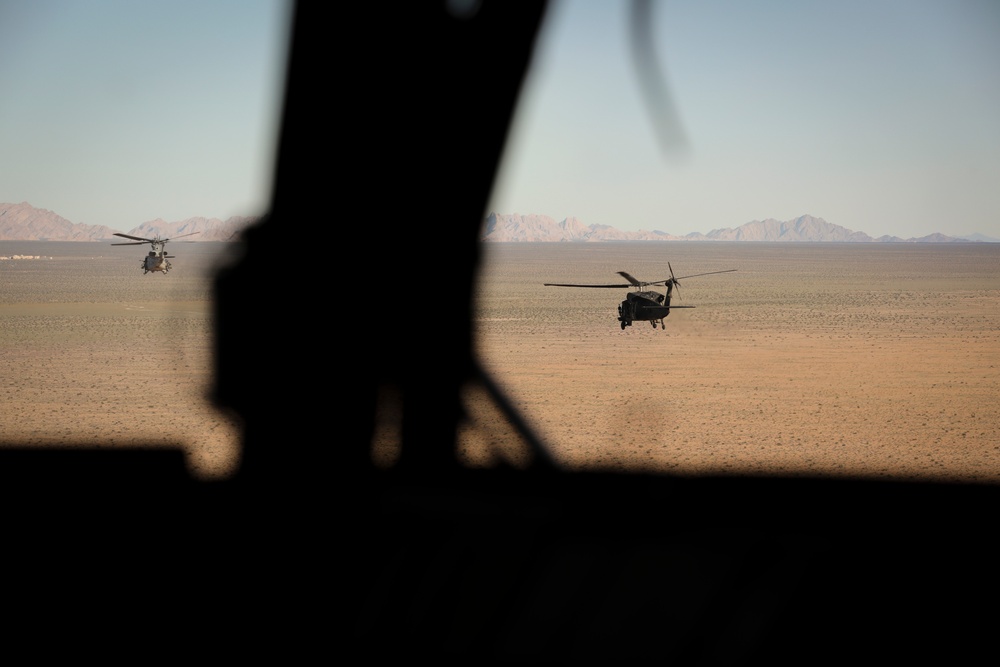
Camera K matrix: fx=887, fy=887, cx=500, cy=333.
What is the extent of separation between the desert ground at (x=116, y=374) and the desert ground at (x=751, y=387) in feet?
11.9

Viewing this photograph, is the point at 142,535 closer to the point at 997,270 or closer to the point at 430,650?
the point at 430,650

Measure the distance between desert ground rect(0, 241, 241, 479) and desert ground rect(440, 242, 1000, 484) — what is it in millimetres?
3628

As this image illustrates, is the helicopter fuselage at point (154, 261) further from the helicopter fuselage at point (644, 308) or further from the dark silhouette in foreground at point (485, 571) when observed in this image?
the dark silhouette in foreground at point (485, 571)

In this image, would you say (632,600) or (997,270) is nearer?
(632,600)

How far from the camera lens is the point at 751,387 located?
25719 millimetres

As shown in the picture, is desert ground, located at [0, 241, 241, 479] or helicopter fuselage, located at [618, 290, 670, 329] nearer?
desert ground, located at [0, 241, 241, 479]

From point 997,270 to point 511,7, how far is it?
10189 cm

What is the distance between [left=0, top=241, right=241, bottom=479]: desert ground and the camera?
1214cm

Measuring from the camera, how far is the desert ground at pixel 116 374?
39.8 ft

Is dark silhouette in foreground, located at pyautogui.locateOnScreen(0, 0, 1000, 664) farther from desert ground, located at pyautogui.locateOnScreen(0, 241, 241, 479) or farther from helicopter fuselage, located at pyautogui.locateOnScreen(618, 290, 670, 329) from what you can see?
helicopter fuselage, located at pyautogui.locateOnScreen(618, 290, 670, 329)

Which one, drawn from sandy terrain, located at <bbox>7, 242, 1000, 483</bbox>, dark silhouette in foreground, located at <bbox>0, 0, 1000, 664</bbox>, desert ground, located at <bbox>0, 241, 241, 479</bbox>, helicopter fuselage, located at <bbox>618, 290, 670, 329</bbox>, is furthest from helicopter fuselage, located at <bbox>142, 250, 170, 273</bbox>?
dark silhouette in foreground, located at <bbox>0, 0, 1000, 664</bbox>

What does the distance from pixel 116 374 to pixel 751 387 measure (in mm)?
18684

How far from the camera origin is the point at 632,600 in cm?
146

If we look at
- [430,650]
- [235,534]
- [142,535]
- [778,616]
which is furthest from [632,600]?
A: [142,535]
